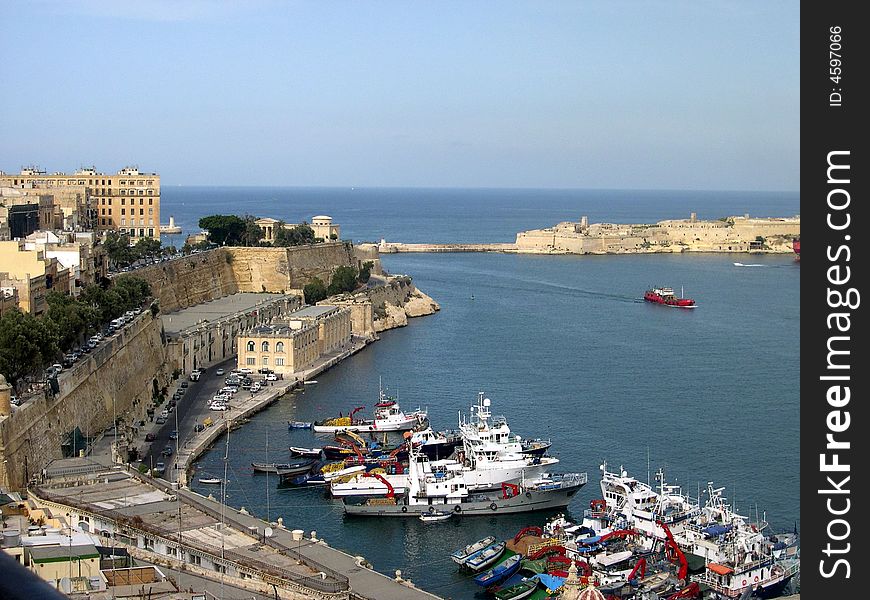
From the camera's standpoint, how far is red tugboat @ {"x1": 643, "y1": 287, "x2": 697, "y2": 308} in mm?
43031

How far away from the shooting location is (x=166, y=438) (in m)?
21.5

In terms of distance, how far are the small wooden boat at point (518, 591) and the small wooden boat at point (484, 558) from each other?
0.61 metres

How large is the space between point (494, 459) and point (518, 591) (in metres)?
4.69

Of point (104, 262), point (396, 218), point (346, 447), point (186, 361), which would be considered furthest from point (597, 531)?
point (396, 218)

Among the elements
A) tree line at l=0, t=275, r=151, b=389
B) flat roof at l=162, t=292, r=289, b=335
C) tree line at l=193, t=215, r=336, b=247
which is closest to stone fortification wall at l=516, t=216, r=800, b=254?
tree line at l=193, t=215, r=336, b=247

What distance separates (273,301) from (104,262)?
7.81m

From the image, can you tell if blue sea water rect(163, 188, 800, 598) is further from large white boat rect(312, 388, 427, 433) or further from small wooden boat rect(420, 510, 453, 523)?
large white boat rect(312, 388, 427, 433)

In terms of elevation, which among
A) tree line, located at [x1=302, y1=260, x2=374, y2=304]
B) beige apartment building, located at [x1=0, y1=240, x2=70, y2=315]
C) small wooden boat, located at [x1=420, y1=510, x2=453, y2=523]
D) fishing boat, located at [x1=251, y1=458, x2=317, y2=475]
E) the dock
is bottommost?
small wooden boat, located at [x1=420, y1=510, x2=453, y2=523]

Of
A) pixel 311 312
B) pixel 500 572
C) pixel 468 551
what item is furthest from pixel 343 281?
pixel 500 572

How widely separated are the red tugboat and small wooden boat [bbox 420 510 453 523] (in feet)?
85.9

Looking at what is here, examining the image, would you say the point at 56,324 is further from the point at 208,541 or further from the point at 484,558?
the point at 484,558

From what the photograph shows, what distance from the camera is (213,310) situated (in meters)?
33.8

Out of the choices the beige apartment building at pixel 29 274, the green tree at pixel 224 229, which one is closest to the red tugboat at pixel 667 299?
the green tree at pixel 224 229

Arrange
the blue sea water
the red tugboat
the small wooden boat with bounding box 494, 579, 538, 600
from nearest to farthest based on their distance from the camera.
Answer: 1. the small wooden boat with bounding box 494, 579, 538, 600
2. the blue sea water
3. the red tugboat
